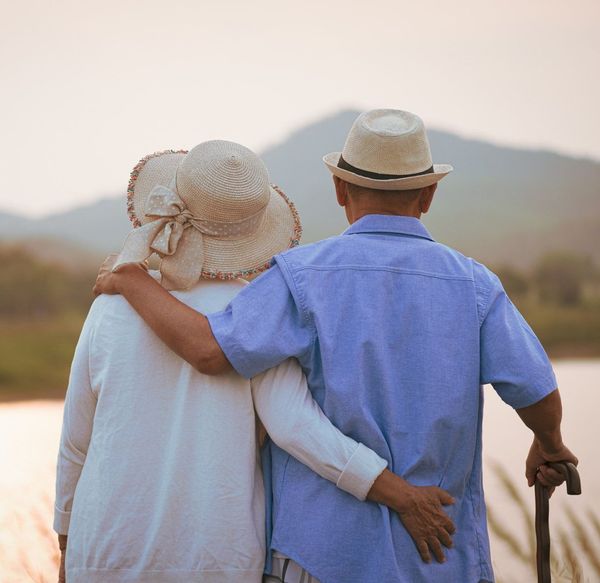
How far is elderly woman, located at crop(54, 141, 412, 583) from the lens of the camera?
1.69 meters

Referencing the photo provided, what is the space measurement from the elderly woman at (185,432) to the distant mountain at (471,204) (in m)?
13.2

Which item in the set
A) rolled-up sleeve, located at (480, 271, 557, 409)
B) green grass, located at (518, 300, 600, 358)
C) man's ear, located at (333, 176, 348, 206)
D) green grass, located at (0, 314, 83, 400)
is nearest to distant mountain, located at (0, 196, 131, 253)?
green grass, located at (0, 314, 83, 400)

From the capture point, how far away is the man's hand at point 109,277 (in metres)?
1.75

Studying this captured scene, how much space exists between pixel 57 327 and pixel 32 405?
172 cm

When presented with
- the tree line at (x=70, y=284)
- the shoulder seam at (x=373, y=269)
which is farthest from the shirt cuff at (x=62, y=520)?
the tree line at (x=70, y=284)

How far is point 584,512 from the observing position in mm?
2953

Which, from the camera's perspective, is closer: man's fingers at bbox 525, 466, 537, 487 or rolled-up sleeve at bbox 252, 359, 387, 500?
rolled-up sleeve at bbox 252, 359, 387, 500

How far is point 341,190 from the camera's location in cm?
188

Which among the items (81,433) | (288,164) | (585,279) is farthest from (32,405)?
(81,433)

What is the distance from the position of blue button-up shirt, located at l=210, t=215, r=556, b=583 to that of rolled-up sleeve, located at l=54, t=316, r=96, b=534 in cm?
28

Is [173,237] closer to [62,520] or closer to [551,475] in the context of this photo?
[62,520]

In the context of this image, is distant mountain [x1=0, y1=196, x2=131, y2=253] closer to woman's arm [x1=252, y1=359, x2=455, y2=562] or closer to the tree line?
the tree line

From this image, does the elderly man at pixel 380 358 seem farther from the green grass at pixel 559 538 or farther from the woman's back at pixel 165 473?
the green grass at pixel 559 538

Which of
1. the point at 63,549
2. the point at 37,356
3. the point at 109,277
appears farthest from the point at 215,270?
the point at 37,356
